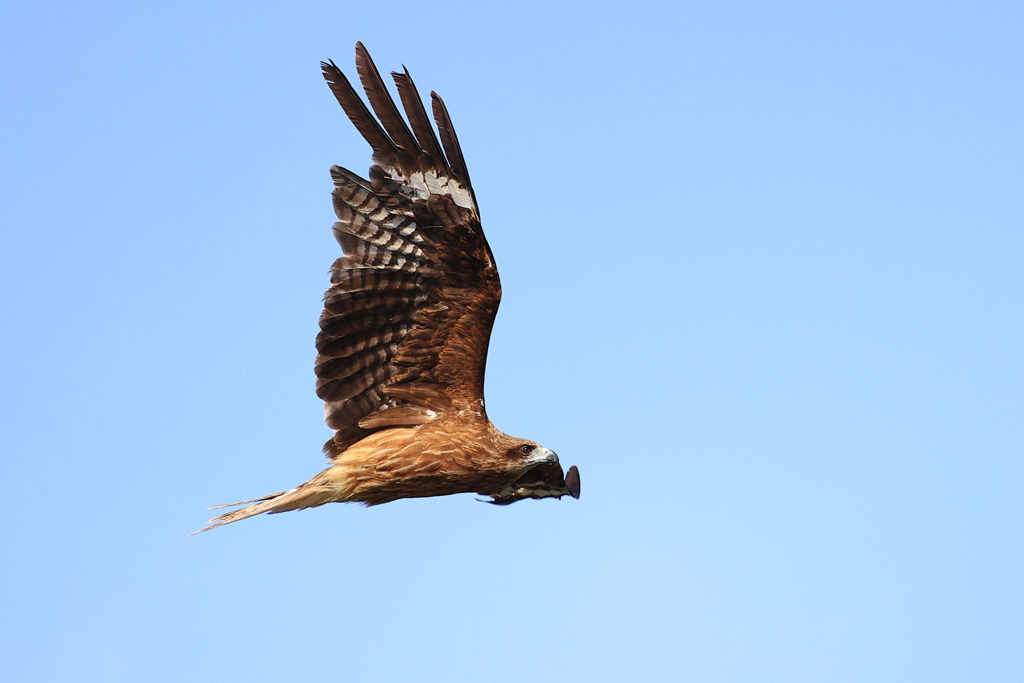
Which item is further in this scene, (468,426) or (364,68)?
(468,426)

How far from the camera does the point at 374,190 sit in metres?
8.13

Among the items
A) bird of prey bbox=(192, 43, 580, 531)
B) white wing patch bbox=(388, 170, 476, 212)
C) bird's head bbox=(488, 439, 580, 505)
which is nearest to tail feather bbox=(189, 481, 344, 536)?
bird of prey bbox=(192, 43, 580, 531)

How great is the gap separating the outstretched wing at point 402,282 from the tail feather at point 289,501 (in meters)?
0.32

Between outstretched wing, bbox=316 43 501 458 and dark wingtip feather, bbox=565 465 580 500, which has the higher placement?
outstretched wing, bbox=316 43 501 458

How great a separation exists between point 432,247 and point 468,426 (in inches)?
55.7

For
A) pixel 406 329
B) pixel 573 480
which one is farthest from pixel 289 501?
pixel 573 480

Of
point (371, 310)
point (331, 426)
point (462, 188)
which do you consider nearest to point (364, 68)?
point (462, 188)

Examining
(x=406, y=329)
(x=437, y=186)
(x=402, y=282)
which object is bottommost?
(x=406, y=329)

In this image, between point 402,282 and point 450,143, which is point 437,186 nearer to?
point 450,143

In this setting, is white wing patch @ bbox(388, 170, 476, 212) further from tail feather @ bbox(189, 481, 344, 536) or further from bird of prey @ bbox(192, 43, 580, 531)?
tail feather @ bbox(189, 481, 344, 536)

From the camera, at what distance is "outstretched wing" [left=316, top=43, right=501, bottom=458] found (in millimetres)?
8039

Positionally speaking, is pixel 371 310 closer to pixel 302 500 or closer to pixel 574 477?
pixel 302 500

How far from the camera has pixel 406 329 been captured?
8500 mm

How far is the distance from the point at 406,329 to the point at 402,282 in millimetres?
379
